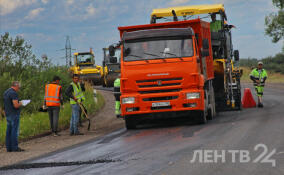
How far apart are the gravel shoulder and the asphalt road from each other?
63 cm

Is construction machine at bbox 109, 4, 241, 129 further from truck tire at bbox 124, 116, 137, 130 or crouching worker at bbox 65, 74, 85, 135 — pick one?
crouching worker at bbox 65, 74, 85, 135

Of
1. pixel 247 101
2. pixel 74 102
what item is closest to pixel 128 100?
pixel 74 102

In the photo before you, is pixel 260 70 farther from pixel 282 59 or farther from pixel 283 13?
pixel 282 59

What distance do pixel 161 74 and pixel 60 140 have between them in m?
3.39

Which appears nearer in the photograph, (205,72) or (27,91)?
(205,72)

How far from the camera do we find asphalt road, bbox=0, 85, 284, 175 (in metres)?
8.74

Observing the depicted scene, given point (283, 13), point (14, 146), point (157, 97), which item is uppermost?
point (283, 13)

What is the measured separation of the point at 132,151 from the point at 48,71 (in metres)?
19.2

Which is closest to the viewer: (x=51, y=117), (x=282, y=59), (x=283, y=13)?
(x=51, y=117)

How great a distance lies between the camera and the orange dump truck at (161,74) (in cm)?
1579

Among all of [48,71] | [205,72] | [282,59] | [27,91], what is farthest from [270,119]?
[282,59]

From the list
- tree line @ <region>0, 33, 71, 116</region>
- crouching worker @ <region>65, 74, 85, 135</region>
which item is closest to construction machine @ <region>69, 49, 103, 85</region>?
tree line @ <region>0, 33, 71, 116</region>

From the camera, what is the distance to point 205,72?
17516 millimetres

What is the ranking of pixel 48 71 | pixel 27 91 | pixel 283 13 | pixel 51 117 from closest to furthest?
pixel 51 117, pixel 27 91, pixel 48 71, pixel 283 13
